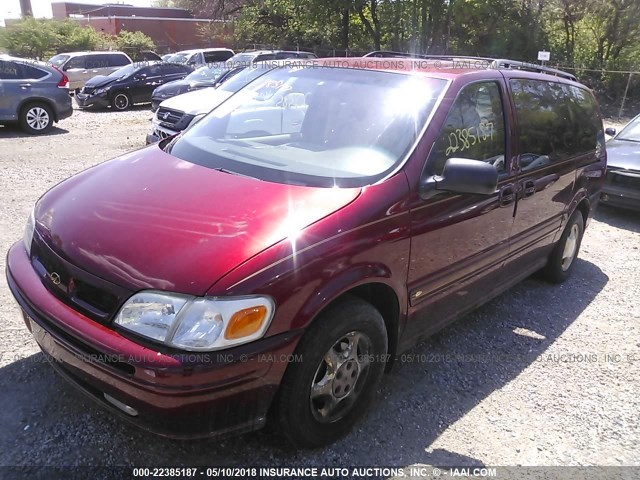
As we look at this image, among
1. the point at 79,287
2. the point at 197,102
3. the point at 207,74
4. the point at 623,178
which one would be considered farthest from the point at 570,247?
the point at 207,74

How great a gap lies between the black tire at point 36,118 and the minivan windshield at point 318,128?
9404mm

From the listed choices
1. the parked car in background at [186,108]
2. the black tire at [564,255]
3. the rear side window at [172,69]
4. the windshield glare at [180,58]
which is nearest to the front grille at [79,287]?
the black tire at [564,255]

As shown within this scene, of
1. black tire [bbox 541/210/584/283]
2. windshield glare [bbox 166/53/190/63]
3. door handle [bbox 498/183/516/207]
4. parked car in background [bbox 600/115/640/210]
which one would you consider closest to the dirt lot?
black tire [bbox 541/210/584/283]

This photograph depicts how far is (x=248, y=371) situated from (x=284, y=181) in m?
1.01

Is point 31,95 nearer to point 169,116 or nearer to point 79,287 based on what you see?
point 169,116

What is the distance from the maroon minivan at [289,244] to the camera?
2104 mm

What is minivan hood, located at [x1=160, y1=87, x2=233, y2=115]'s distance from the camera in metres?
8.73

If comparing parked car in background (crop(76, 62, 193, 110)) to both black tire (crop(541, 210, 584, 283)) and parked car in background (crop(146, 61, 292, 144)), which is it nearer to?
parked car in background (crop(146, 61, 292, 144))

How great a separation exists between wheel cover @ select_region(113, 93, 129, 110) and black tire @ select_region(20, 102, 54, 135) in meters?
4.45

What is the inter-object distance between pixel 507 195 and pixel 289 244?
1.89m

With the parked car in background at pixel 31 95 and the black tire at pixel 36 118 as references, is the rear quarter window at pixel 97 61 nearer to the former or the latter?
the parked car in background at pixel 31 95

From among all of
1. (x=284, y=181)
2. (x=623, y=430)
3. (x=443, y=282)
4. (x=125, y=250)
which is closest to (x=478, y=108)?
(x=443, y=282)

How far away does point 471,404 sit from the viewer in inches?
124

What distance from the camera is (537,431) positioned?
296 centimetres
